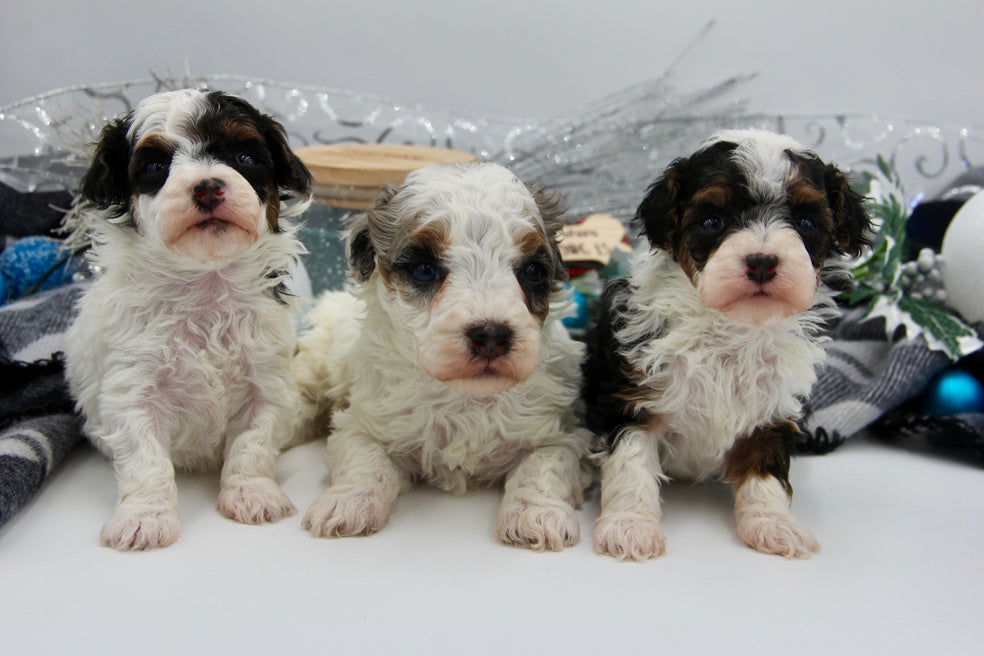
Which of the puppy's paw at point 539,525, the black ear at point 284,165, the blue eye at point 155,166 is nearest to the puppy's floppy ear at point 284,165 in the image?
the black ear at point 284,165

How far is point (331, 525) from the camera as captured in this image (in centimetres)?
227

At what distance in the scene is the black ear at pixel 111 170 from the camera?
2408 millimetres

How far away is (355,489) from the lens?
2375 millimetres

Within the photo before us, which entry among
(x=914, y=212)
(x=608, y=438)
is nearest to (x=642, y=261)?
(x=608, y=438)

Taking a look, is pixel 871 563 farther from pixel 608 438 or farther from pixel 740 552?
pixel 608 438

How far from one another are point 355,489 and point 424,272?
2.27ft

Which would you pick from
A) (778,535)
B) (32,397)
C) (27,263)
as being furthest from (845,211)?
(27,263)

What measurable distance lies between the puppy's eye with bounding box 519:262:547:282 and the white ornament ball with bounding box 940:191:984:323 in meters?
2.13

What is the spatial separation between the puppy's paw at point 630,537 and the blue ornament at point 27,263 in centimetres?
312

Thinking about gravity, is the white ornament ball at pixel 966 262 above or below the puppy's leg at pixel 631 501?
above

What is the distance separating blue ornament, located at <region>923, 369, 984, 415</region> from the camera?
126 inches

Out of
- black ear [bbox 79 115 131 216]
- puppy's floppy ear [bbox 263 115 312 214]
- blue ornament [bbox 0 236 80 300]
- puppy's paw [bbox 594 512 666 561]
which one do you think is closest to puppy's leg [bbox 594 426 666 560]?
puppy's paw [bbox 594 512 666 561]

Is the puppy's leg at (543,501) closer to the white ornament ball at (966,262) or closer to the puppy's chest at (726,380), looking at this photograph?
the puppy's chest at (726,380)

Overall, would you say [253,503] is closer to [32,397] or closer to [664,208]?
[32,397]
